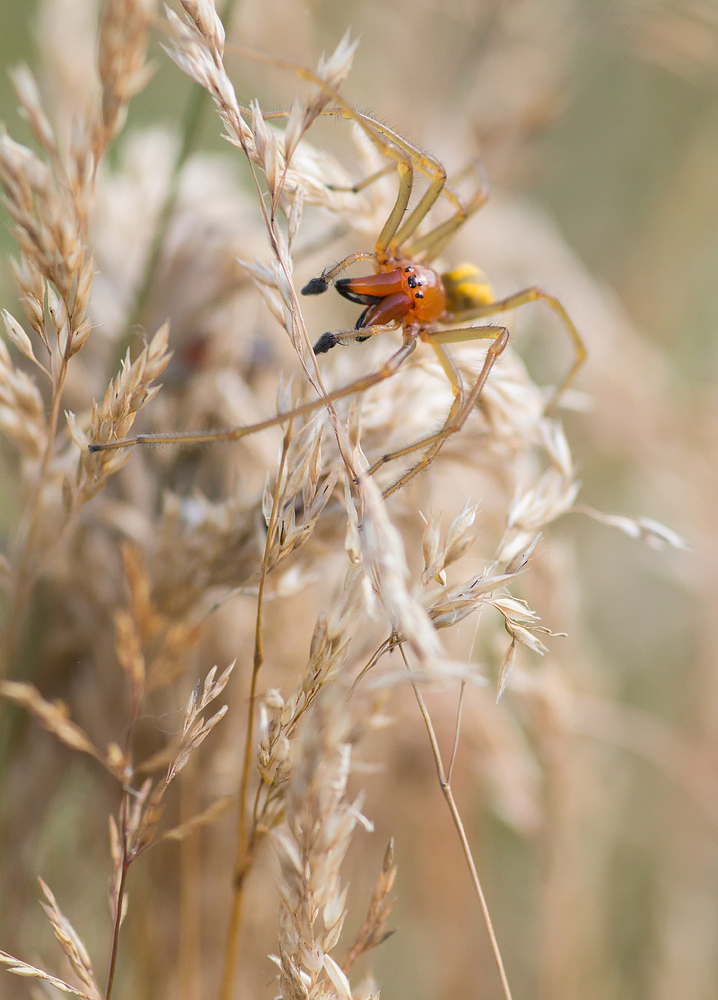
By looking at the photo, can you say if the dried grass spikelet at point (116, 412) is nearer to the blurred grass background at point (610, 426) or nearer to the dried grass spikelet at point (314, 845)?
the dried grass spikelet at point (314, 845)

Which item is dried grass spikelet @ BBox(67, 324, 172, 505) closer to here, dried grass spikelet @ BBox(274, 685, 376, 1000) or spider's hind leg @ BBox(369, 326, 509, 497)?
spider's hind leg @ BBox(369, 326, 509, 497)

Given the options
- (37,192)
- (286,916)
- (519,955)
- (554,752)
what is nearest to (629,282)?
(554,752)

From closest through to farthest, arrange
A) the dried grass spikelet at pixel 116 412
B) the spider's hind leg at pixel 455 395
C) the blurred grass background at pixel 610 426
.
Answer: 1. the dried grass spikelet at pixel 116 412
2. the spider's hind leg at pixel 455 395
3. the blurred grass background at pixel 610 426

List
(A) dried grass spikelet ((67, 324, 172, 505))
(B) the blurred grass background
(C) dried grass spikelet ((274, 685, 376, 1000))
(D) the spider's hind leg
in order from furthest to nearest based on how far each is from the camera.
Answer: (B) the blurred grass background, (D) the spider's hind leg, (A) dried grass spikelet ((67, 324, 172, 505)), (C) dried grass spikelet ((274, 685, 376, 1000))

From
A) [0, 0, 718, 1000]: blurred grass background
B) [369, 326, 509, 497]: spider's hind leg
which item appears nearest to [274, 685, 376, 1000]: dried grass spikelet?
[369, 326, 509, 497]: spider's hind leg

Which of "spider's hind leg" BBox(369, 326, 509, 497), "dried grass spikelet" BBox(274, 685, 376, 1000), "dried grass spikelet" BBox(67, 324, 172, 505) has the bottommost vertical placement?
"dried grass spikelet" BBox(274, 685, 376, 1000)

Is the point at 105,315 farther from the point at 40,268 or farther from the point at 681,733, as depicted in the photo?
the point at 681,733

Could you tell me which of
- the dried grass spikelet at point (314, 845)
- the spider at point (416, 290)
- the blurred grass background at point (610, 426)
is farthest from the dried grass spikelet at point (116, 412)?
the blurred grass background at point (610, 426)
